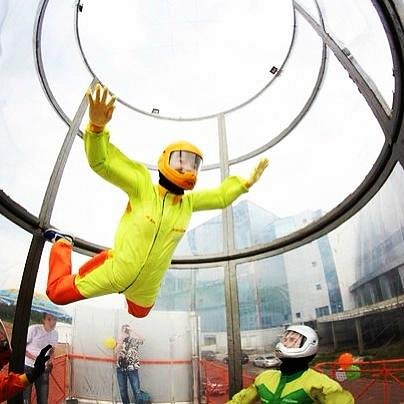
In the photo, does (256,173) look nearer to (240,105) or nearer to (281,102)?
(281,102)

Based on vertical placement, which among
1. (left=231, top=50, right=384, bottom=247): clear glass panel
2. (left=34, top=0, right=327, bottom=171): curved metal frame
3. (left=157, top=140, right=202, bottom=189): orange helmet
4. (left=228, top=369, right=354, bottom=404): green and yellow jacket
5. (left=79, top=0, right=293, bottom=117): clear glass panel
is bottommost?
(left=228, top=369, right=354, bottom=404): green and yellow jacket

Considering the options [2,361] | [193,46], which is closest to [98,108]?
[2,361]

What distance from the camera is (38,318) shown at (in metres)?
3.17

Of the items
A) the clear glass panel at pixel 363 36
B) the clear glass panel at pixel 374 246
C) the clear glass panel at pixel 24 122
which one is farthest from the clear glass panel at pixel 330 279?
the clear glass panel at pixel 24 122

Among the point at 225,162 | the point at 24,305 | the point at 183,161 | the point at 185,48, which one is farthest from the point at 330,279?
the point at 24,305

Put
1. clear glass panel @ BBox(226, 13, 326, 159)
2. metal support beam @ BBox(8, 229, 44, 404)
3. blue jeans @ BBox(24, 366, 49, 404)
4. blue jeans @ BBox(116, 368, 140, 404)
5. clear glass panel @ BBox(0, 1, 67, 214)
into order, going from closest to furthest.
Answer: clear glass panel @ BBox(0, 1, 67, 214)
metal support beam @ BBox(8, 229, 44, 404)
blue jeans @ BBox(24, 366, 49, 404)
clear glass panel @ BBox(226, 13, 326, 159)
blue jeans @ BBox(116, 368, 140, 404)

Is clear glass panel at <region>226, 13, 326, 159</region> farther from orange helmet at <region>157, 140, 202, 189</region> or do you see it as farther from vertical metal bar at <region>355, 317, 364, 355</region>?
vertical metal bar at <region>355, 317, 364, 355</region>

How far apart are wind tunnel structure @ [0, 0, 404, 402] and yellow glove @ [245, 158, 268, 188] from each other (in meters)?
0.78

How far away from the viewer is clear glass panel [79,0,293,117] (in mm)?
3227

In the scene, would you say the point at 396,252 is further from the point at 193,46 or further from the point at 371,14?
the point at 193,46

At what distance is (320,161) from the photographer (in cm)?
341

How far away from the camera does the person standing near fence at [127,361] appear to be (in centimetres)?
351

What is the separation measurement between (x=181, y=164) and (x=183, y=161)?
0.07ft

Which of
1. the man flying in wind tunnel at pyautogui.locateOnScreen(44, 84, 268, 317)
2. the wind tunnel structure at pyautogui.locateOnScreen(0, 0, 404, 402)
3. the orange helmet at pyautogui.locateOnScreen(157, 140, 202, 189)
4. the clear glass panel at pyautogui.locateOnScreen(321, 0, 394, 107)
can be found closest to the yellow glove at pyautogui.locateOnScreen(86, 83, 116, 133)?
the man flying in wind tunnel at pyautogui.locateOnScreen(44, 84, 268, 317)
